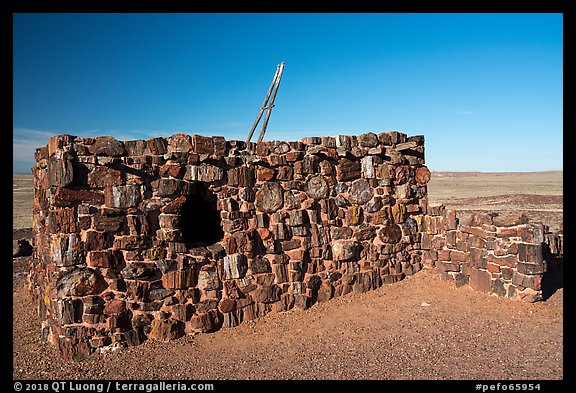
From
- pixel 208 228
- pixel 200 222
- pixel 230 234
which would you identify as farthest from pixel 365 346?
pixel 200 222

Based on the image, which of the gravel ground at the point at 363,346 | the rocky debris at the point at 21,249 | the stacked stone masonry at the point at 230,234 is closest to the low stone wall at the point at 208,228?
the stacked stone masonry at the point at 230,234

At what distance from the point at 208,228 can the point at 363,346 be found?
3524mm

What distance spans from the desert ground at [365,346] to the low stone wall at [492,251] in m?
0.30

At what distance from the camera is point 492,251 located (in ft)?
25.8

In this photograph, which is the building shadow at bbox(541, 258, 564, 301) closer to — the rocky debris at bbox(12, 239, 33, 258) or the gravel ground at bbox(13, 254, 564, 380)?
the gravel ground at bbox(13, 254, 564, 380)

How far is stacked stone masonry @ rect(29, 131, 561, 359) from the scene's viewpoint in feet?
21.0

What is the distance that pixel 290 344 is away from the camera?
655 centimetres

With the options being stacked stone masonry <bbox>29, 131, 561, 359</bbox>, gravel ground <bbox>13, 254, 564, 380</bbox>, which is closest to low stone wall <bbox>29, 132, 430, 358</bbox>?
stacked stone masonry <bbox>29, 131, 561, 359</bbox>

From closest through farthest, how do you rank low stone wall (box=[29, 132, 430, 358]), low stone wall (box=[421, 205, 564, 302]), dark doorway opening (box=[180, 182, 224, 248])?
low stone wall (box=[29, 132, 430, 358]), low stone wall (box=[421, 205, 564, 302]), dark doorway opening (box=[180, 182, 224, 248])

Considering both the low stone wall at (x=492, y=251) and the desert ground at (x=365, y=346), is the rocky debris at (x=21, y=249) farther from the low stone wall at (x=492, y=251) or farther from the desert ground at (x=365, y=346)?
the low stone wall at (x=492, y=251)

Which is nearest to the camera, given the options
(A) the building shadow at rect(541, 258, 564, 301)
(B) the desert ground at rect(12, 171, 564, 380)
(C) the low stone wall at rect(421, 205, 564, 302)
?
(B) the desert ground at rect(12, 171, 564, 380)

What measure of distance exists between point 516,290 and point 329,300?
329 centimetres

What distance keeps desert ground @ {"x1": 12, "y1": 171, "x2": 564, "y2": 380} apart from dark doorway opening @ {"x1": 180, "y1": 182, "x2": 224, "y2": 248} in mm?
1738

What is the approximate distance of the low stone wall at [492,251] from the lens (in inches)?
291
